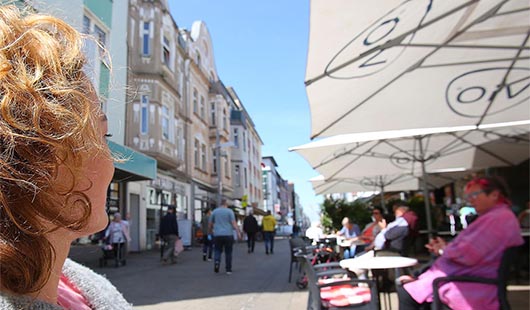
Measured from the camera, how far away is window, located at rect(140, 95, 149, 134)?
1861cm

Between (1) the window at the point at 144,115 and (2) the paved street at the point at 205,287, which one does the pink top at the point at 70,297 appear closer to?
(2) the paved street at the point at 205,287

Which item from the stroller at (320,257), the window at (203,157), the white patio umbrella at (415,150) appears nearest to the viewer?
the white patio umbrella at (415,150)

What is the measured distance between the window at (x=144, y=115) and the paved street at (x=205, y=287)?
8481 mm

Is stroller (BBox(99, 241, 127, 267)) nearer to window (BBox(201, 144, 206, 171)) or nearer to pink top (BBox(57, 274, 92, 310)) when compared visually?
pink top (BBox(57, 274, 92, 310))

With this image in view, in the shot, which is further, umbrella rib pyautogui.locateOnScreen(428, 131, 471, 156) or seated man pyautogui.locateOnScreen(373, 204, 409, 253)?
umbrella rib pyautogui.locateOnScreen(428, 131, 471, 156)

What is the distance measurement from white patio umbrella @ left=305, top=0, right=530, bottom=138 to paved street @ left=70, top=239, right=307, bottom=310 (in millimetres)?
3070

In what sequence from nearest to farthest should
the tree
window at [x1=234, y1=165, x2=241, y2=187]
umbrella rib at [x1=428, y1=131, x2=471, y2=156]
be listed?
1. umbrella rib at [x1=428, y1=131, x2=471, y2=156]
2. the tree
3. window at [x1=234, y1=165, x2=241, y2=187]

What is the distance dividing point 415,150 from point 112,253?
29.5ft

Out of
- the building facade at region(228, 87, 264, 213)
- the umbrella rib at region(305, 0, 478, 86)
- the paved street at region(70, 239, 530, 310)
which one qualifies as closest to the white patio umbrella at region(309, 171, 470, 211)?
the paved street at region(70, 239, 530, 310)

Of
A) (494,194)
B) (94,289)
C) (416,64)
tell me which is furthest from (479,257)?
(94,289)

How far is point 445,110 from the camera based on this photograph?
16.9ft

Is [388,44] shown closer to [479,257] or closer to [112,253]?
[479,257]

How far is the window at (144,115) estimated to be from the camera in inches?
733

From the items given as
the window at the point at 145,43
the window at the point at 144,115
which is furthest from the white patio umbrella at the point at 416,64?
the window at the point at 145,43
